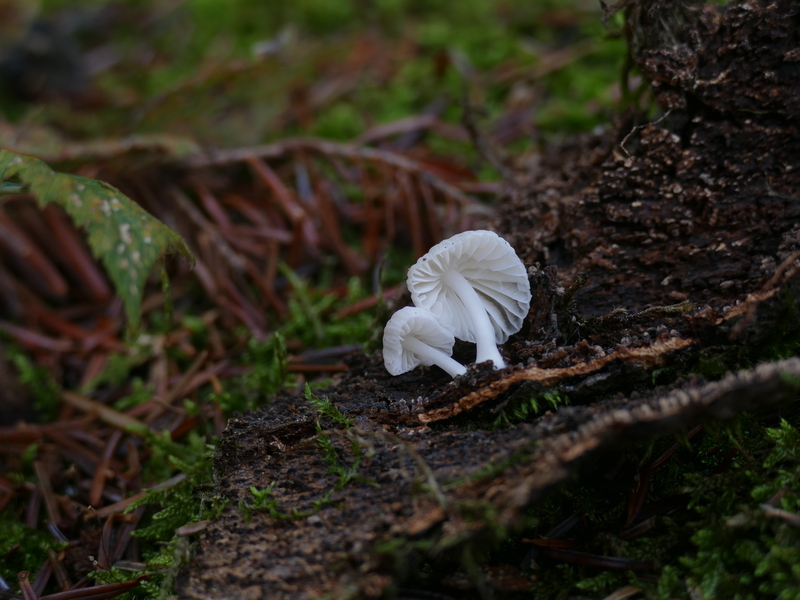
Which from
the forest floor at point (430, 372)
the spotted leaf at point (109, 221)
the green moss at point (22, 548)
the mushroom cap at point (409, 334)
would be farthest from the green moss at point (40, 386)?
the mushroom cap at point (409, 334)

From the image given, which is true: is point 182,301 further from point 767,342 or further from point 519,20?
point 519,20

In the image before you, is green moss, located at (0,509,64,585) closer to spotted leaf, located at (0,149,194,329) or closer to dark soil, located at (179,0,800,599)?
dark soil, located at (179,0,800,599)

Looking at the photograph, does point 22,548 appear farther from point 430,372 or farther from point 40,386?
point 430,372

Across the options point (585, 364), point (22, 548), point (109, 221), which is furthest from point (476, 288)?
point (22, 548)

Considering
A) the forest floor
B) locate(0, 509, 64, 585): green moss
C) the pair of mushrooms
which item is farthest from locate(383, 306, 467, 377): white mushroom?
locate(0, 509, 64, 585): green moss

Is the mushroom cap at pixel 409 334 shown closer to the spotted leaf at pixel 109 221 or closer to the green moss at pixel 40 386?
the spotted leaf at pixel 109 221

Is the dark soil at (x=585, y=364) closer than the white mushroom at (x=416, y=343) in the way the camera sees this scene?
Yes

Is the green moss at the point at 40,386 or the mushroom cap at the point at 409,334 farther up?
the green moss at the point at 40,386

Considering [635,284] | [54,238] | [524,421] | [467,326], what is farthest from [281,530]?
[54,238]
